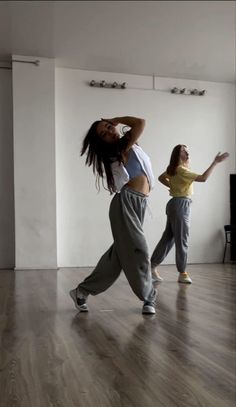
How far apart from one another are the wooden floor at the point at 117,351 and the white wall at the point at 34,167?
2.03m

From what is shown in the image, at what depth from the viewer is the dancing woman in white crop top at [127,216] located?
2.06 meters

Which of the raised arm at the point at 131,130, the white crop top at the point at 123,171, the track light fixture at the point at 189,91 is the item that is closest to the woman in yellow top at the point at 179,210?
the white crop top at the point at 123,171

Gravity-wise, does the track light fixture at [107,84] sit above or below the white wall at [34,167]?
above

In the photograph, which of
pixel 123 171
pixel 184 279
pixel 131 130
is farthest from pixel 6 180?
pixel 131 130

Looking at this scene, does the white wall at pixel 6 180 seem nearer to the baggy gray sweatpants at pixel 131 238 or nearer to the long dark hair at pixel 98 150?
the baggy gray sweatpants at pixel 131 238

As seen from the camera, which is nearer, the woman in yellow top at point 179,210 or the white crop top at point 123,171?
the white crop top at point 123,171

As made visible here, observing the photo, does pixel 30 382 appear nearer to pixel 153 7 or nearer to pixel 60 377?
pixel 60 377

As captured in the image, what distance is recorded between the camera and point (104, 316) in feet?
7.98

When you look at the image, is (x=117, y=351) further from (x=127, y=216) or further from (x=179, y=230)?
(x=179, y=230)

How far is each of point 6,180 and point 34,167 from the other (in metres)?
0.45

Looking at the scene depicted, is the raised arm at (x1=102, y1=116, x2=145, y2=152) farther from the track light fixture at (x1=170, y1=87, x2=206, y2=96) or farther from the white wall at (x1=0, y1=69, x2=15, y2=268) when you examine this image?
the track light fixture at (x1=170, y1=87, x2=206, y2=96)

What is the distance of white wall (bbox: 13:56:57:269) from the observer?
5191 millimetres

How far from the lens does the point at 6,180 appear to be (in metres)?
5.40

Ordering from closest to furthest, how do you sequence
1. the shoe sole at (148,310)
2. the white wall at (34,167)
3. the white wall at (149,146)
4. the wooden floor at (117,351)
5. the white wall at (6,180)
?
the wooden floor at (117,351)
the shoe sole at (148,310)
the white wall at (34,167)
the white wall at (6,180)
the white wall at (149,146)
